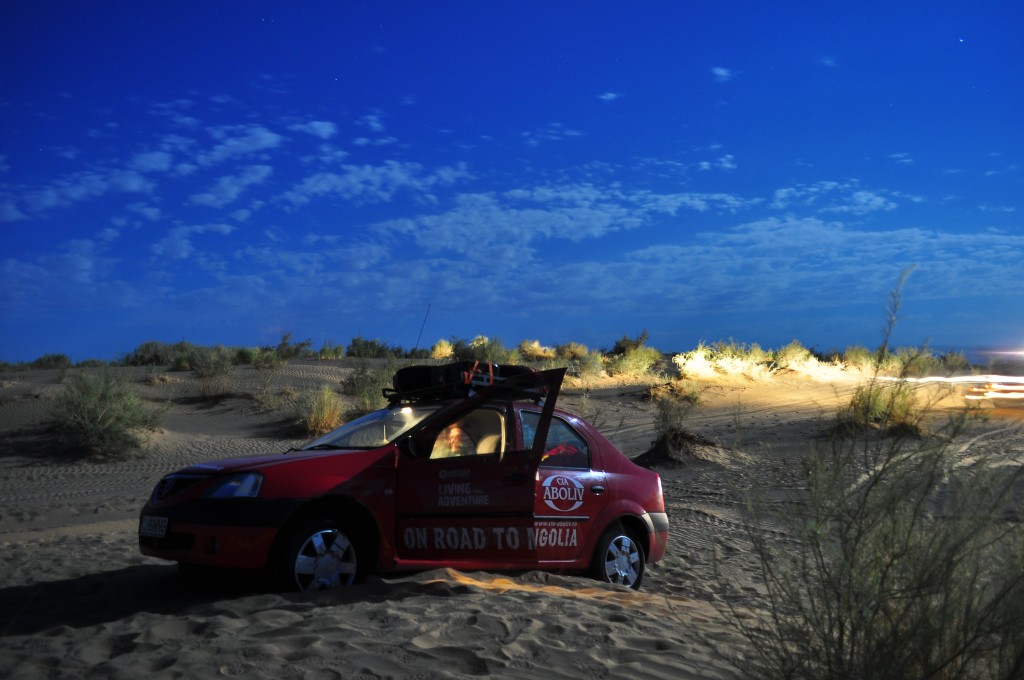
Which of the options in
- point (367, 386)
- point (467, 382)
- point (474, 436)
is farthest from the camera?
point (367, 386)

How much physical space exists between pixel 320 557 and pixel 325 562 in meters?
0.05

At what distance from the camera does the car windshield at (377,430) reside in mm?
7617

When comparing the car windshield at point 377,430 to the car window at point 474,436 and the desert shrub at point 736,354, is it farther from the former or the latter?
the desert shrub at point 736,354

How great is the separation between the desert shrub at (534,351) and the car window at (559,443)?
105 feet

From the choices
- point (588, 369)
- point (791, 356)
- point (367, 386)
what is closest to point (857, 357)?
point (791, 356)

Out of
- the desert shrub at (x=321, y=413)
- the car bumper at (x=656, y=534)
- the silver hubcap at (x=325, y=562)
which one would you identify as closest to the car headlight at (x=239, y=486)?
the silver hubcap at (x=325, y=562)

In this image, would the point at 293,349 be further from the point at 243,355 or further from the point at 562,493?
the point at 562,493

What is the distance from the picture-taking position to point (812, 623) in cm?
422

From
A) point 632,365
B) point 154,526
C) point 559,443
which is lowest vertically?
point 154,526

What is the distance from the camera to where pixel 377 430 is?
772 cm

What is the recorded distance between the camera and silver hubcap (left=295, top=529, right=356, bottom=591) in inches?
263

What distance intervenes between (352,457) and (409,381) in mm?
1237

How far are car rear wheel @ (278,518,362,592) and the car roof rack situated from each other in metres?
1.49

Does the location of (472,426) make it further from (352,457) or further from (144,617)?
(144,617)
